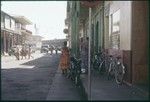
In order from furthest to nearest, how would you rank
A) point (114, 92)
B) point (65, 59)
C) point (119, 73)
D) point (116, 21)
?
point (65, 59), point (116, 21), point (119, 73), point (114, 92)

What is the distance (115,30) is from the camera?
650 inches

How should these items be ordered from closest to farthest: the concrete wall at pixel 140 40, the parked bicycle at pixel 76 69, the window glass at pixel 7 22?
the concrete wall at pixel 140 40
the parked bicycle at pixel 76 69
the window glass at pixel 7 22

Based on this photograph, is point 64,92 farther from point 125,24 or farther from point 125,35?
point 125,24

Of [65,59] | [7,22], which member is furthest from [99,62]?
[7,22]

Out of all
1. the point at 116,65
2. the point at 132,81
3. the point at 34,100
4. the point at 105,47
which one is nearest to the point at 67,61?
the point at 105,47

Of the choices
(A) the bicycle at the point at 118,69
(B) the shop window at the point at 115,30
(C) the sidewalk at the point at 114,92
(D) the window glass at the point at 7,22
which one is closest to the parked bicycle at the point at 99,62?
(B) the shop window at the point at 115,30

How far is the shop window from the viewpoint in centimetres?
1565

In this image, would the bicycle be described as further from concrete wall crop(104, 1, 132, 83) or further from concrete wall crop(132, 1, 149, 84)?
concrete wall crop(132, 1, 149, 84)

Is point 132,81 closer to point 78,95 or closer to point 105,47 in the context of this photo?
point 78,95

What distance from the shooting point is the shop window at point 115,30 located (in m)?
15.6

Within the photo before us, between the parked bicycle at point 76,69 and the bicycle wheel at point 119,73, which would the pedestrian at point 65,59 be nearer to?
the parked bicycle at point 76,69

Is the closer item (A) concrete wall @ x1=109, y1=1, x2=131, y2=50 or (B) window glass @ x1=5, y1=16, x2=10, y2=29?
(A) concrete wall @ x1=109, y1=1, x2=131, y2=50

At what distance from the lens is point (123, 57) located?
13.8m

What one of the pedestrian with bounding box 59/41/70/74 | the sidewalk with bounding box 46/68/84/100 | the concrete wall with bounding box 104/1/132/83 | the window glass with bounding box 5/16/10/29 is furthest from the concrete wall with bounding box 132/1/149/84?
the window glass with bounding box 5/16/10/29
